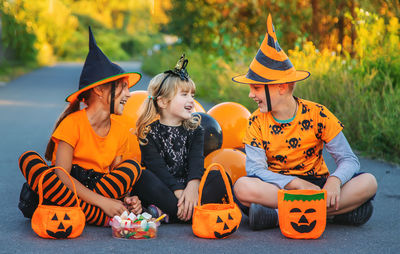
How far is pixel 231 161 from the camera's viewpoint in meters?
5.13

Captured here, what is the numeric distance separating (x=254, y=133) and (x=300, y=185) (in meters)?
0.51

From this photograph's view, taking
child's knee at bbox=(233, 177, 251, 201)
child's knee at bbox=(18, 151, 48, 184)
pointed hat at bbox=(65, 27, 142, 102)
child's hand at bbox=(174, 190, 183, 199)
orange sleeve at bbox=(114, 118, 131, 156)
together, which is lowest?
child's hand at bbox=(174, 190, 183, 199)

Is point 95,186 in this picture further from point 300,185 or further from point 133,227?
point 300,185

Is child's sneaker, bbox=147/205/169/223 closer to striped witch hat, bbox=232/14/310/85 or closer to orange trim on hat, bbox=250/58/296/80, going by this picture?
striped witch hat, bbox=232/14/310/85

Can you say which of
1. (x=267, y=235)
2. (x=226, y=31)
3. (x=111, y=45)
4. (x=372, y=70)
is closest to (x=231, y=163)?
(x=267, y=235)

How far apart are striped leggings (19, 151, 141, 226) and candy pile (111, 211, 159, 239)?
0.92 ft

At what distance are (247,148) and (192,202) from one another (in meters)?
0.56

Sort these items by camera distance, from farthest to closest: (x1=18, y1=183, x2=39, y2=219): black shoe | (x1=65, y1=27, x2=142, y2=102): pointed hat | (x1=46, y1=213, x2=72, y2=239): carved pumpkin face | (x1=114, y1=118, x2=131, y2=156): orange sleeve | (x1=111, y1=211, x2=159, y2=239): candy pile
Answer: (x1=114, y1=118, x2=131, y2=156): orange sleeve → (x1=65, y1=27, x2=142, y2=102): pointed hat → (x1=18, y1=183, x2=39, y2=219): black shoe → (x1=111, y1=211, x2=159, y2=239): candy pile → (x1=46, y1=213, x2=72, y2=239): carved pumpkin face

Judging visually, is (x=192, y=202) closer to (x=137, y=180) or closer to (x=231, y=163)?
(x=137, y=180)

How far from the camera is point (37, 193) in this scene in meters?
4.12

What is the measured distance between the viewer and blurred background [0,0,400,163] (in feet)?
24.6

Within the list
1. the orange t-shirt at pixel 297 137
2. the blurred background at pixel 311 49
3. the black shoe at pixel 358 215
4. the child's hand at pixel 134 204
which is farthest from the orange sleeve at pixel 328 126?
the blurred background at pixel 311 49

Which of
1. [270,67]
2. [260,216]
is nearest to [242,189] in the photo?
[260,216]

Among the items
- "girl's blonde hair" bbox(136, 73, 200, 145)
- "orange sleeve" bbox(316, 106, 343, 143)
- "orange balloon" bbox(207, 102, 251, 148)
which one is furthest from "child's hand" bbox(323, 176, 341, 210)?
"orange balloon" bbox(207, 102, 251, 148)
